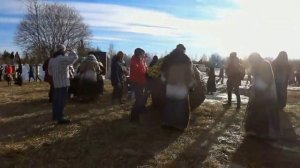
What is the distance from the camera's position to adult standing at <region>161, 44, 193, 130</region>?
32.7ft

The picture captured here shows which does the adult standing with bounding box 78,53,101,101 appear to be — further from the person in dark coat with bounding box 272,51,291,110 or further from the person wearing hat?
the person in dark coat with bounding box 272,51,291,110

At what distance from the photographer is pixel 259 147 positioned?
905 centimetres

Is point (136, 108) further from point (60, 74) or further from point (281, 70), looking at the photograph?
point (281, 70)

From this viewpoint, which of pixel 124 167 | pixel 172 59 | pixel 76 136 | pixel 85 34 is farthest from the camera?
pixel 85 34

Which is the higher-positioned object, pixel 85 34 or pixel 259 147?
pixel 85 34

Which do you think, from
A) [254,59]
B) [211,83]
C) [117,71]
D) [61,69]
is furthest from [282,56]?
[211,83]

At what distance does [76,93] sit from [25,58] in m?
41.2

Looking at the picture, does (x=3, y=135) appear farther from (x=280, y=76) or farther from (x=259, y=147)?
(x=280, y=76)

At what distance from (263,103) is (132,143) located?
9.75ft

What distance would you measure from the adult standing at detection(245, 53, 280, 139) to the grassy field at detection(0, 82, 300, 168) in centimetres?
27

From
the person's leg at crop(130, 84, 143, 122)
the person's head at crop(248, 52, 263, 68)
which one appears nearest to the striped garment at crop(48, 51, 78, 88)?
the person's leg at crop(130, 84, 143, 122)

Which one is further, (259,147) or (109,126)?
(109,126)

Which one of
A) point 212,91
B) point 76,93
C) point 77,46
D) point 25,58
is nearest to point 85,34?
point 77,46

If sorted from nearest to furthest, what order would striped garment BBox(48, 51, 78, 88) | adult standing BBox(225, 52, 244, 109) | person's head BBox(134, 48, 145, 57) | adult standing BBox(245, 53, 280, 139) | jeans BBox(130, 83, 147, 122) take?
adult standing BBox(245, 53, 280, 139), striped garment BBox(48, 51, 78, 88), jeans BBox(130, 83, 147, 122), person's head BBox(134, 48, 145, 57), adult standing BBox(225, 52, 244, 109)
